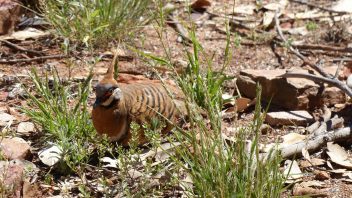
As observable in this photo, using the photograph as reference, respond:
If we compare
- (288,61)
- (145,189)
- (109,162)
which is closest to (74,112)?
(109,162)

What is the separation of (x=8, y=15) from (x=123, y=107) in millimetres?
2081

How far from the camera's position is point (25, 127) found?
457cm

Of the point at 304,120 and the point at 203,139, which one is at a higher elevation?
the point at 203,139

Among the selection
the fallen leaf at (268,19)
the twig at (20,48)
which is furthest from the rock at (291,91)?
the twig at (20,48)

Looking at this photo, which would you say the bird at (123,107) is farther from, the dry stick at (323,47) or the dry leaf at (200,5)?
the dry leaf at (200,5)

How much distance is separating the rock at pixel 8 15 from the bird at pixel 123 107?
181 cm

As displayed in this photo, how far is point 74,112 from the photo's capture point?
4207 millimetres

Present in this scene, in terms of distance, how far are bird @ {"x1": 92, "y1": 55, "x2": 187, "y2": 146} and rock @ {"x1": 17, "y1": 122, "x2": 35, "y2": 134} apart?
26.0 inches

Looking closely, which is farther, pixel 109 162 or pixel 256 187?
pixel 109 162

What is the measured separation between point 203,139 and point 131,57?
247 centimetres

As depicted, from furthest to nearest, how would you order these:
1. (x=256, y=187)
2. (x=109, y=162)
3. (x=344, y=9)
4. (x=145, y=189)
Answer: (x=344, y=9), (x=109, y=162), (x=145, y=189), (x=256, y=187)

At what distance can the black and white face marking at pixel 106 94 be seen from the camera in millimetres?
4047

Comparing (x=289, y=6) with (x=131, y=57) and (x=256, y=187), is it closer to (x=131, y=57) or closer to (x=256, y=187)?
(x=131, y=57)

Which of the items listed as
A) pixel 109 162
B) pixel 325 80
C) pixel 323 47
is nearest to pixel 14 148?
pixel 109 162
